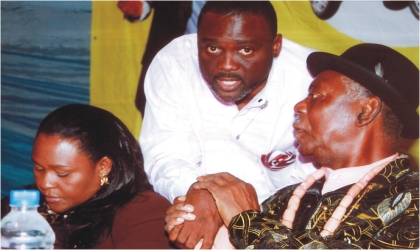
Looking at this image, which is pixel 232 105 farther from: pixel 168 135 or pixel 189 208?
pixel 189 208

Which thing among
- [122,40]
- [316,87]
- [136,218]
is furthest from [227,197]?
[122,40]

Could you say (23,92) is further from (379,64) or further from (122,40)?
(379,64)

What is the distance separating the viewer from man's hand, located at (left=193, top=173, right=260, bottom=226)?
2.08 metres

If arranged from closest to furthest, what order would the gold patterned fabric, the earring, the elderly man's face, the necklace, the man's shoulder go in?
the gold patterned fabric < the necklace < the elderly man's face < the earring < the man's shoulder

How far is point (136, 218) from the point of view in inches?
87.4

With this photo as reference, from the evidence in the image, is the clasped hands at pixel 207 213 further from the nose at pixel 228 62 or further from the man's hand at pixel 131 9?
the man's hand at pixel 131 9

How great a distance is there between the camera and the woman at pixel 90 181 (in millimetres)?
2240

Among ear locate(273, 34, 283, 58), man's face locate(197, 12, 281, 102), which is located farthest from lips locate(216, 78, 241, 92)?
ear locate(273, 34, 283, 58)

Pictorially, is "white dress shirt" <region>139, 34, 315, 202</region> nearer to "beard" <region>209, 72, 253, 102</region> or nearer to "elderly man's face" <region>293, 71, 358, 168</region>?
"beard" <region>209, 72, 253, 102</region>

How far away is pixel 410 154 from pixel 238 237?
0.85 m

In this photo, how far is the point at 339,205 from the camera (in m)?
1.93

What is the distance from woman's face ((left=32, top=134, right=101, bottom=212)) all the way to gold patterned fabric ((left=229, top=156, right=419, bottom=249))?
67 cm

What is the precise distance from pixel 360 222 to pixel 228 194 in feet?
1.57

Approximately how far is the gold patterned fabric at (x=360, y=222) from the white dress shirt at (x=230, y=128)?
18.3 inches
